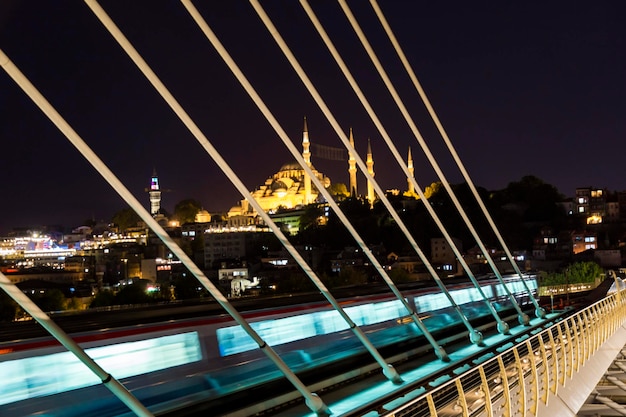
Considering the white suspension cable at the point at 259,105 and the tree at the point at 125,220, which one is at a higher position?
the tree at the point at 125,220

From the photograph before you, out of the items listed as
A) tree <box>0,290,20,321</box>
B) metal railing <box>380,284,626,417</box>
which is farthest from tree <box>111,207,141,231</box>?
metal railing <box>380,284,626,417</box>

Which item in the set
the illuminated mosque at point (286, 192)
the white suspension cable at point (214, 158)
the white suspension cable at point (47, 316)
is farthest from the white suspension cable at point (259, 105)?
the illuminated mosque at point (286, 192)

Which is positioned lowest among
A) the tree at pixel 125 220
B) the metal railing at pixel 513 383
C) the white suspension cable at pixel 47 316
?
the metal railing at pixel 513 383

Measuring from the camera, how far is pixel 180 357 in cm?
602

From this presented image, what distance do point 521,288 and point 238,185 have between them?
13.7m

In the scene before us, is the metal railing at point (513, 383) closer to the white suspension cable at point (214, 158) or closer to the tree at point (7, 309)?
the white suspension cable at point (214, 158)

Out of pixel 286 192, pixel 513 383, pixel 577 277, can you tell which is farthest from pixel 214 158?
pixel 286 192

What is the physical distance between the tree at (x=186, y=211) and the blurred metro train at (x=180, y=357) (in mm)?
117331

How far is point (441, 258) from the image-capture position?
211 ft

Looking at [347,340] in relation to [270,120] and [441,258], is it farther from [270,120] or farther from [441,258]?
[441,258]

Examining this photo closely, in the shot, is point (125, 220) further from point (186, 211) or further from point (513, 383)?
point (513, 383)

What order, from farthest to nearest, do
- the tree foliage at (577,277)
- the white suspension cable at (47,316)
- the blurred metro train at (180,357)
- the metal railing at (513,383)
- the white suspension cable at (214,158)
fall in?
the tree foliage at (577,277) < the blurred metro train at (180,357) < the white suspension cable at (214,158) < the metal railing at (513,383) < the white suspension cable at (47,316)

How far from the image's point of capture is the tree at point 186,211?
124625mm

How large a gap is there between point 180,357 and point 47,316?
2686 millimetres
